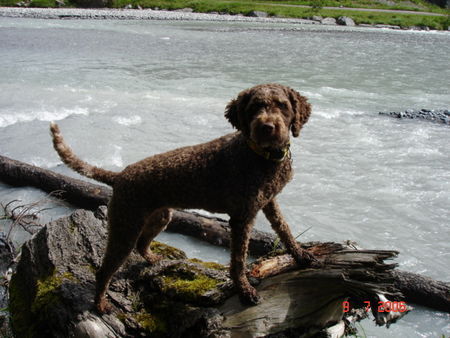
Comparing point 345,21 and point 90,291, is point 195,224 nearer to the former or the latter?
point 90,291

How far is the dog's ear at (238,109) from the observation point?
3.08 m

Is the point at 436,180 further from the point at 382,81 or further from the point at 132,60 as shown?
the point at 132,60

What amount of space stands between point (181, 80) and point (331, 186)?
30.5ft

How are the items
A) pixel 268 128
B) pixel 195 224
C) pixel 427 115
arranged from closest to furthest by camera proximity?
pixel 268 128
pixel 195 224
pixel 427 115

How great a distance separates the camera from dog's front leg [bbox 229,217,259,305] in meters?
3.15

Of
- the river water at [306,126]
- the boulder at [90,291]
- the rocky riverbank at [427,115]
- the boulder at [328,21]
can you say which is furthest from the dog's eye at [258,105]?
the boulder at [328,21]

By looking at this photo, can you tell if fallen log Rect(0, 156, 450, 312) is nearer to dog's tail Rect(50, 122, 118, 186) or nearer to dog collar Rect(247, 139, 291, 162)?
dog collar Rect(247, 139, 291, 162)

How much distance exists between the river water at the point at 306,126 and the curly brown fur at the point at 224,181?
1967 millimetres

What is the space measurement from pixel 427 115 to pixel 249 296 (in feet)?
32.6

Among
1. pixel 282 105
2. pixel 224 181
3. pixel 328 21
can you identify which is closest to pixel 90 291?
pixel 224 181

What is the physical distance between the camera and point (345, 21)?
1718 inches

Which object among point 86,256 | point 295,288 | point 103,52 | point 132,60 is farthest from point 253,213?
point 103,52

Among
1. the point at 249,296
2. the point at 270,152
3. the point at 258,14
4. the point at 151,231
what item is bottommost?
the point at 249,296
